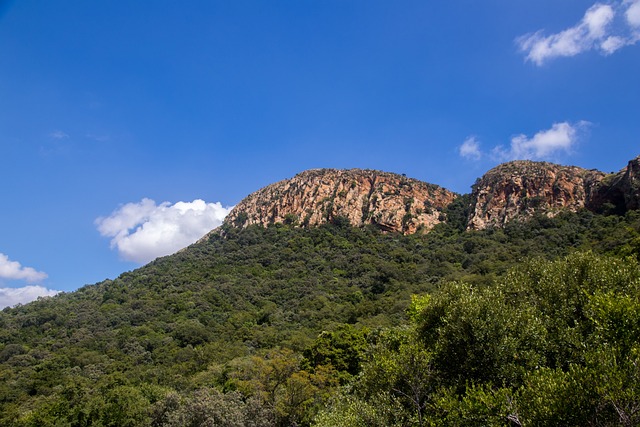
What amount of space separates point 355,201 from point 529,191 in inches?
1994

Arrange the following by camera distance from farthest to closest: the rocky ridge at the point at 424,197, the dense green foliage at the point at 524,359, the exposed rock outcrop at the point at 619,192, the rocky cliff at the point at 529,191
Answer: the rocky cliff at the point at 529,191 → the rocky ridge at the point at 424,197 → the exposed rock outcrop at the point at 619,192 → the dense green foliage at the point at 524,359

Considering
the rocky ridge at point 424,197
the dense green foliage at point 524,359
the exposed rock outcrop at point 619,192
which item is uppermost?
the rocky ridge at point 424,197

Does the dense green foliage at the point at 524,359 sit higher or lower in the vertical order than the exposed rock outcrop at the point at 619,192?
lower

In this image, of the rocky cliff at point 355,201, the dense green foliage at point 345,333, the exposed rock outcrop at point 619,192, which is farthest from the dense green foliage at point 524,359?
the rocky cliff at point 355,201

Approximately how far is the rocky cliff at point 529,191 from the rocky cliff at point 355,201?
1514cm

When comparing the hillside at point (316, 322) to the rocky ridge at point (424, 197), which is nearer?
the hillside at point (316, 322)

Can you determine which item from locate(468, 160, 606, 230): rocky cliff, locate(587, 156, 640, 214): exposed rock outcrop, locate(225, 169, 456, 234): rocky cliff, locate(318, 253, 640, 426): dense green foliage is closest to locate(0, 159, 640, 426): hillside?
locate(318, 253, 640, 426): dense green foliage

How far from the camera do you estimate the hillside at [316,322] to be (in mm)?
17359

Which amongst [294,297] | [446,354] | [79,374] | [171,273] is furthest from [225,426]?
[171,273]

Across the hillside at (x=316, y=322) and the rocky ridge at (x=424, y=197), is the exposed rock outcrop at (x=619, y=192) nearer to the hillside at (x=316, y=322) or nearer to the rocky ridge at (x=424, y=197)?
the rocky ridge at (x=424, y=197)

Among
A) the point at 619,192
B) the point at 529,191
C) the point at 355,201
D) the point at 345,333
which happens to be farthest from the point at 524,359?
the point at 355,201

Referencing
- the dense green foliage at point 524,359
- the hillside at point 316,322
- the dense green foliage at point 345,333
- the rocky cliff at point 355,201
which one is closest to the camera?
the dense green foliage at point 524,359

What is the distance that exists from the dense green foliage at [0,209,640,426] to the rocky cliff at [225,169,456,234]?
5902mm

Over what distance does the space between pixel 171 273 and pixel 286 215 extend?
4134cm
